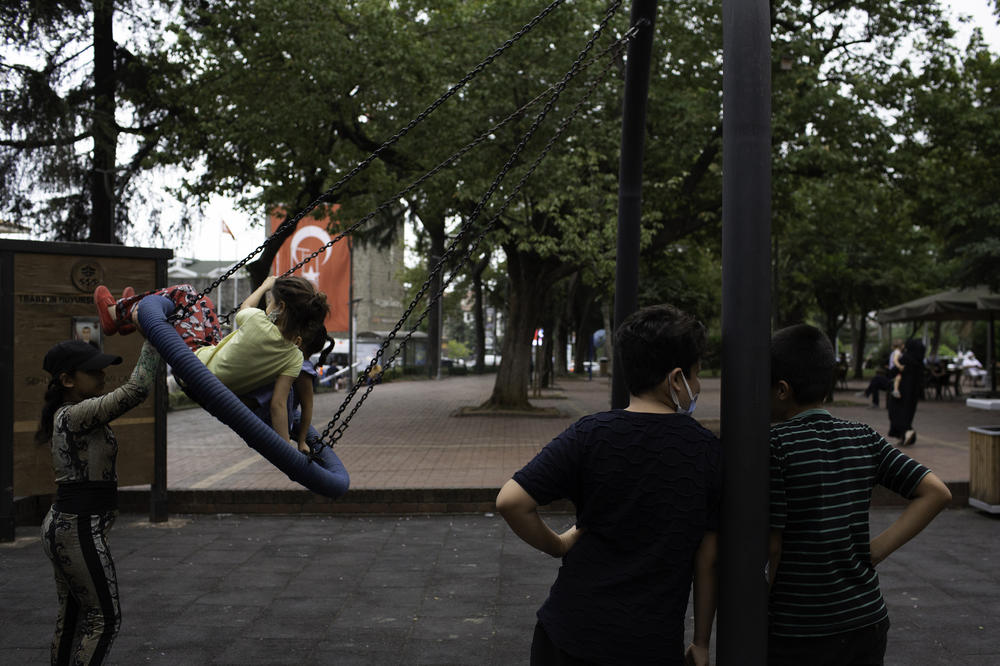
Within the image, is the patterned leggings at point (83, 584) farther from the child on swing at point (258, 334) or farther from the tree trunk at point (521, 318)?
the tree trunk at point (521, 318)

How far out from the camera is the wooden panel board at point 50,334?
25.9 ft

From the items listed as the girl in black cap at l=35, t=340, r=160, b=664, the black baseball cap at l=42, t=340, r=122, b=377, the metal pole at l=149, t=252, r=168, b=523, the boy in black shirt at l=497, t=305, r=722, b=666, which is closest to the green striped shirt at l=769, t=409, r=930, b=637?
the boy in black shirt at l=497, t=305, r=722, b=666

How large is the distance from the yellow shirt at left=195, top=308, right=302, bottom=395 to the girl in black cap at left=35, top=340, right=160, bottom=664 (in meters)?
0.29

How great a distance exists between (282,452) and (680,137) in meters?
14.9

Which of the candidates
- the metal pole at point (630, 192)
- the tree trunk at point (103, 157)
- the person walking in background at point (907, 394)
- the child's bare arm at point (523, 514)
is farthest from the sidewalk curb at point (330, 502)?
the tree trunk at point (103, 157)

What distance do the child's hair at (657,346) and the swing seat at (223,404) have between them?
137 cm

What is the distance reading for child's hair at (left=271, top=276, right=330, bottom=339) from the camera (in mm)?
3568

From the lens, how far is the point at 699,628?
93.7 inches

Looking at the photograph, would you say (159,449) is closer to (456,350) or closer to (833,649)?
(833,649)

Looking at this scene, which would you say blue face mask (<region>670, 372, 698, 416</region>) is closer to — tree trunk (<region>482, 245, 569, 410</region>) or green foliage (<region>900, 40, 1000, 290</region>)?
green foliage (<region>900, 40, 1000, 290</region>)

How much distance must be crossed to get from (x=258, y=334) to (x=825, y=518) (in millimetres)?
2181

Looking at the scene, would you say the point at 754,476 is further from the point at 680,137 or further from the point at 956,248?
the point at 956,248

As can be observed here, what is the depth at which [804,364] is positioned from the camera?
2.50m

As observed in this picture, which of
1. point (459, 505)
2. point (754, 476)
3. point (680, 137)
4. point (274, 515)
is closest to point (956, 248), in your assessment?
point (680, 137)
